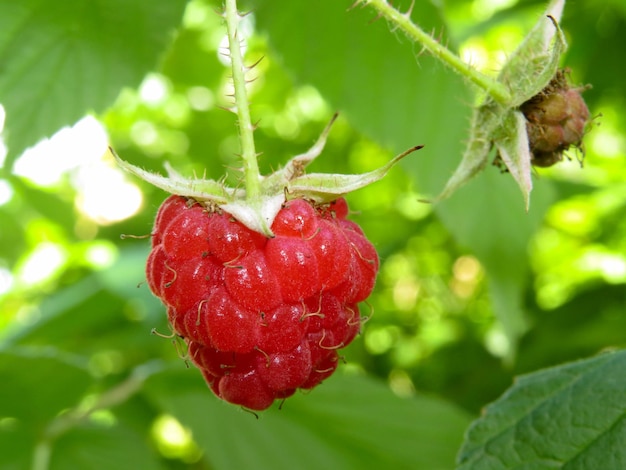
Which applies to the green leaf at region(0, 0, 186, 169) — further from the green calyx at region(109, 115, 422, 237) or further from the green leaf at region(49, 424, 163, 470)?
the green leaf at region(49, 424, 163, 470)

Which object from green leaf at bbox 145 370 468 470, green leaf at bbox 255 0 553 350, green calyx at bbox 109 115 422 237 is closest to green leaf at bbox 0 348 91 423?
green leaf at bbox 145 370 468 470

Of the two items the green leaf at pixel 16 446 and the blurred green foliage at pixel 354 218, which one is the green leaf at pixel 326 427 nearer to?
the blurred green foliage at pixel 354 218

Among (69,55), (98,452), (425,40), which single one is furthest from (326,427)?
(425,40)

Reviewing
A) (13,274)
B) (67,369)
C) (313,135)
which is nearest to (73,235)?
(13,274)

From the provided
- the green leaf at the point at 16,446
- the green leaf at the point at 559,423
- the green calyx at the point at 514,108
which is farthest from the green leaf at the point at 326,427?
the green calyx at the point at 514,108

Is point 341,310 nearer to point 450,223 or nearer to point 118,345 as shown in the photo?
point 450,223

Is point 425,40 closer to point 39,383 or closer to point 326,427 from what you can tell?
point 326,427

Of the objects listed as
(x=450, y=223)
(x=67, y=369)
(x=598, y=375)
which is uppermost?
(x=598, y=375)
